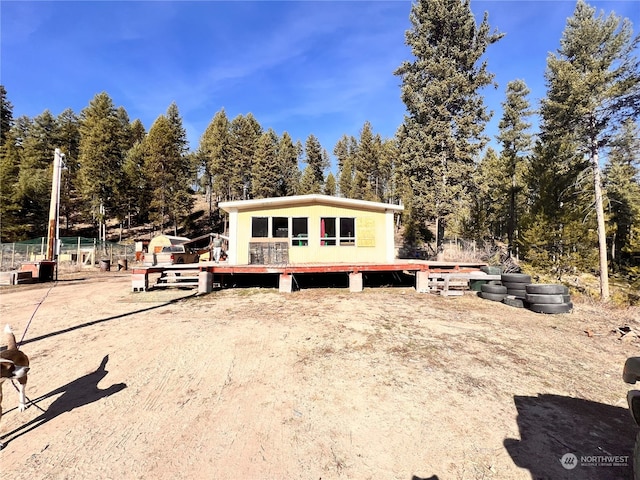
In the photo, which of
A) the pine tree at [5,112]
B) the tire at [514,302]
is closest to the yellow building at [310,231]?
the tire at [514,302]

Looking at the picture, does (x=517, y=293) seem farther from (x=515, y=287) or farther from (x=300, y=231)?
(x=300, y=231)

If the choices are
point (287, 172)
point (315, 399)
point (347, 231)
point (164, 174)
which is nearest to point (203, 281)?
point (347, 231)

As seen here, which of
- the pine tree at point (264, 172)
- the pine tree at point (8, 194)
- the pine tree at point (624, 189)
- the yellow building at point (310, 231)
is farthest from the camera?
the pine tree at point (264, 172)

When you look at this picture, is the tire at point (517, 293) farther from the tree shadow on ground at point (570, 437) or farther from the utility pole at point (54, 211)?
the utility pole at point (54, 211)

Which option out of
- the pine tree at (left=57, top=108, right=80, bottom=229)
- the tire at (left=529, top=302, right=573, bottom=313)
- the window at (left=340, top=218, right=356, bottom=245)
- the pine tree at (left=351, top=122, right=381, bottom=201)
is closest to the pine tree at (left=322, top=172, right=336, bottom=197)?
the pine tree at (left=351, top=122, right=381, bottom=201)

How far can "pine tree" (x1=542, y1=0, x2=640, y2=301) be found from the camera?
13096 millimetres

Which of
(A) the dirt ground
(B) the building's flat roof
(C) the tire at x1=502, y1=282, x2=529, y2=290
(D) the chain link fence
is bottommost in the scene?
(A) the dirt ground

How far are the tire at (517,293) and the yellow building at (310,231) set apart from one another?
4.69 m

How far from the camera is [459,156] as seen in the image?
18766 mm

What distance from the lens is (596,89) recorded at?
13211mm

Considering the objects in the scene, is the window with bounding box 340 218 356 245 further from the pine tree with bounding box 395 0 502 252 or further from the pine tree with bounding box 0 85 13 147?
the pine tree with bounding box 0 85 13 147

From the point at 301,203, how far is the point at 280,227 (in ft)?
4.58

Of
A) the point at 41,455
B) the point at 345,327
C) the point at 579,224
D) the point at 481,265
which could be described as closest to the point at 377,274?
the point at 481,265

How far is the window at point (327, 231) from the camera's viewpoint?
42.8 feet
